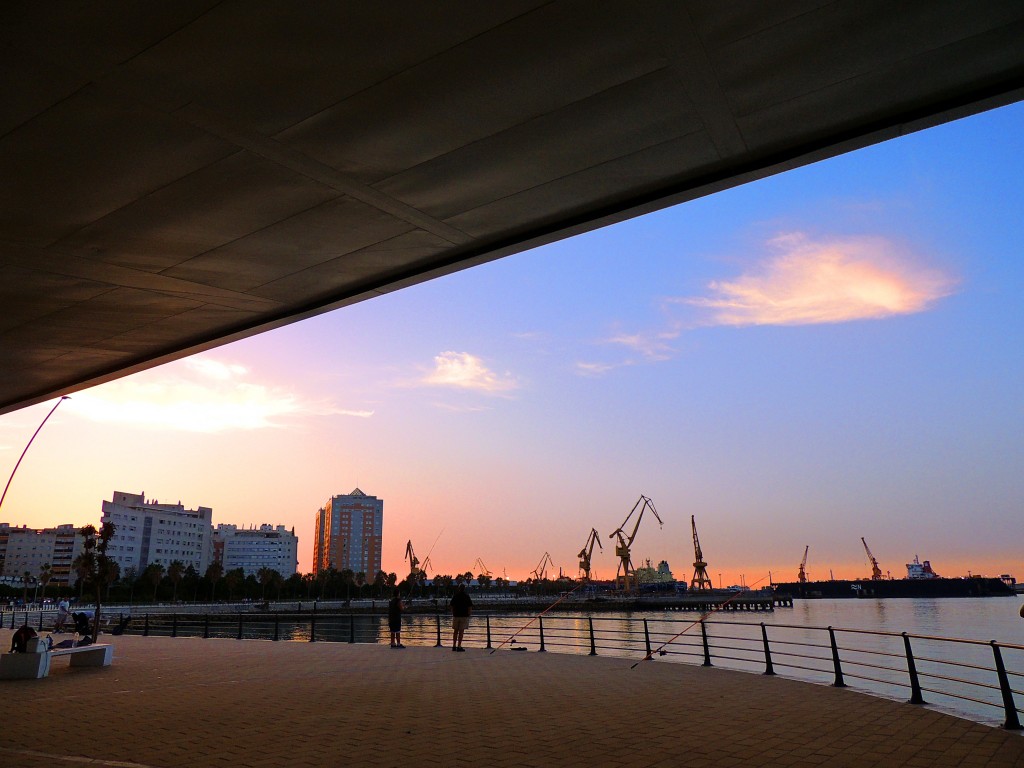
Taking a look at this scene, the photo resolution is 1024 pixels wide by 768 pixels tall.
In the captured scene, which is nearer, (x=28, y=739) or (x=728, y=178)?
(x=728, y=178)

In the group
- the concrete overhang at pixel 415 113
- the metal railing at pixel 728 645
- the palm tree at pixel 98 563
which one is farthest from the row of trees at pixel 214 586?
the concrete overhang at pixel 415 113

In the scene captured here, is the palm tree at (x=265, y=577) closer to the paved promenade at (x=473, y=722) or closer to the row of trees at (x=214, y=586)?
the row of trees at (x=214, y=586)

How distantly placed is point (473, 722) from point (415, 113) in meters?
7.62

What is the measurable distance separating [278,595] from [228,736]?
6449 inches

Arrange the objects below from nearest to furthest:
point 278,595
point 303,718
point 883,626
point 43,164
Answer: point 43,164
point 303,718
point 883,626
point 278,595

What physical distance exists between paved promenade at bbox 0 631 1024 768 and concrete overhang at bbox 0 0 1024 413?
619 cm

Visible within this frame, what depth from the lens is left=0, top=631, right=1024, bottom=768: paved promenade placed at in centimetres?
727

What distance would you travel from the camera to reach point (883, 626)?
306ft

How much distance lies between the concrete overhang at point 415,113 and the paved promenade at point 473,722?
619 centimetres

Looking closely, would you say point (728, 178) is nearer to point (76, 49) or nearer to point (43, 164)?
point (76, 49)

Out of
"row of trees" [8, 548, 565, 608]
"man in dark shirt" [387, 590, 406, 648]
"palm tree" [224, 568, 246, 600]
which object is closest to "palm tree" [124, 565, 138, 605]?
"row of trees" [8, 548, 565, 608]

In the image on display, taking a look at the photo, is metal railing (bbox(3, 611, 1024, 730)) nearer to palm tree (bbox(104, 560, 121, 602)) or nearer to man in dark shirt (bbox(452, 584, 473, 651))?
man in dark shirt (bbox(452, 584, 473, 651))

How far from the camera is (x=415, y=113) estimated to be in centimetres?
653

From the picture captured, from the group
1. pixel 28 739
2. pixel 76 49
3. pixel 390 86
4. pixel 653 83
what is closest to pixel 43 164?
pixel 76 49
